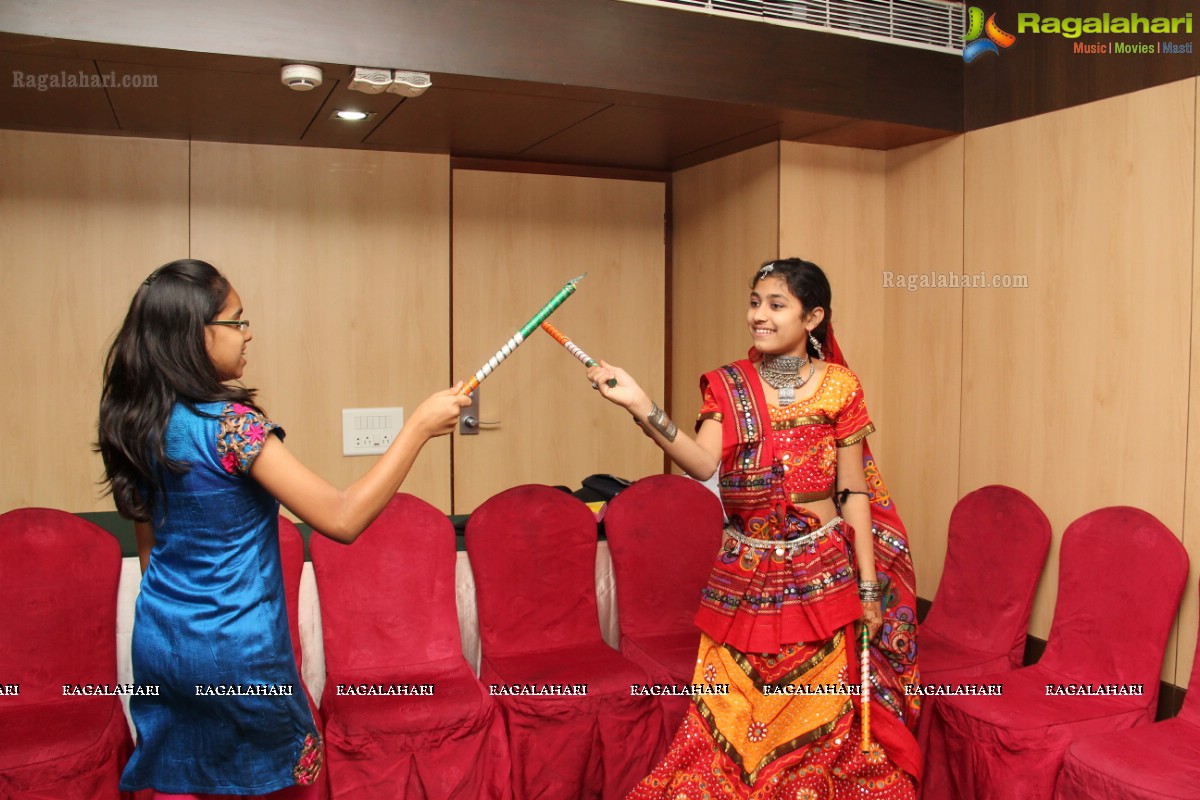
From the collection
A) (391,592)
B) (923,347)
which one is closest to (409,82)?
(391,592)

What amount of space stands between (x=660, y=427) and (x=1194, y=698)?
161 cm

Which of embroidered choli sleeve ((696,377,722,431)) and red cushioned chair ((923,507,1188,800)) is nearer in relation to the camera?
embroidered choli sleeve ((696,377,722,431))

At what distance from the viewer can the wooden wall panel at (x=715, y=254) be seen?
150 inches

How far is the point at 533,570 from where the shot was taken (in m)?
3.00

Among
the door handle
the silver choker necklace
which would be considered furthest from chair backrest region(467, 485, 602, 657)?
the door handle

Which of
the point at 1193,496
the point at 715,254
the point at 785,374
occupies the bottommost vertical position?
the point at 1193,496

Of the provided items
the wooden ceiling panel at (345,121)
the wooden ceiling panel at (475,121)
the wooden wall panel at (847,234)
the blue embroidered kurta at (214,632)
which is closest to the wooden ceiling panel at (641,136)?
the wooden ceiling panel at (475,121)

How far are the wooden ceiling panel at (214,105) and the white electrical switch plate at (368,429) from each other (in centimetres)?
110

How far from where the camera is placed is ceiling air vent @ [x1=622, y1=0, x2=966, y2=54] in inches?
121

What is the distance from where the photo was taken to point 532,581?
118 inches

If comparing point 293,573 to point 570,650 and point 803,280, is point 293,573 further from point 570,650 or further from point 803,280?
point 803,280

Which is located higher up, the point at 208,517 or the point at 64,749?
the point at 208,517

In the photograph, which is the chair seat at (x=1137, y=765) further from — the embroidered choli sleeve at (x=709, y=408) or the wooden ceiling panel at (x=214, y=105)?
the wooden ceiling panel at (x=214, y=105)

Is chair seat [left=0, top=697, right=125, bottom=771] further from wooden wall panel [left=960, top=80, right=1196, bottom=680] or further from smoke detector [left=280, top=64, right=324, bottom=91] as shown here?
wooden wall panel [left=960, top=80, right=1196, bottom=680]
